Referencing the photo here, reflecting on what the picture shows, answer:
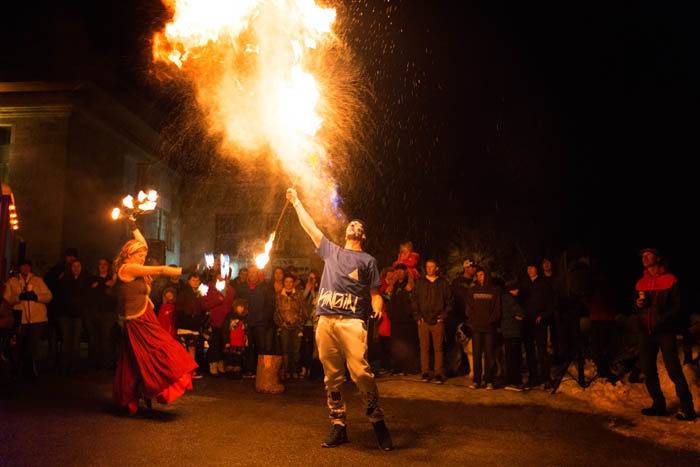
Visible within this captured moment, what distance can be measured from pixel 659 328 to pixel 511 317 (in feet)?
10.2

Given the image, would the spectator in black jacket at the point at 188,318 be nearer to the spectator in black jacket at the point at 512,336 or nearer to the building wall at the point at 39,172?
the spectator in black jacket at the point at 512,336

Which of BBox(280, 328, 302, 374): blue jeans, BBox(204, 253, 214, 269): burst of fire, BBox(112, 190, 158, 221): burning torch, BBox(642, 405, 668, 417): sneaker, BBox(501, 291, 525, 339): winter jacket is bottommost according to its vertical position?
BBox(642, 405, 668, 417): sneaker

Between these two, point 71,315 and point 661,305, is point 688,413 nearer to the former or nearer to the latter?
point 661,305

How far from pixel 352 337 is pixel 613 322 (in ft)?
22.1

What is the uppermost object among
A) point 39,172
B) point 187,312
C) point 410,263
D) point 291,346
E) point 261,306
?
point 39,172

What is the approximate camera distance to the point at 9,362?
10820 mm

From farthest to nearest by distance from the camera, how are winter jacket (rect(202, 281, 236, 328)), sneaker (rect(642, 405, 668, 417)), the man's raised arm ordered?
winter jacket (rect(202, 281, 236, 328)), sneaker (rect(642, 405, 668, 417)), the man's raised arm


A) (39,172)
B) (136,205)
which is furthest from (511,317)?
(39,172)

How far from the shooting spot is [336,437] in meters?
5.86

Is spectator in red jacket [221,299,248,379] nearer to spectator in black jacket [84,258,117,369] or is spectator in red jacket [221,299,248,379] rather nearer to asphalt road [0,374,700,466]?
spectator in black jacket [84,258,117,369]

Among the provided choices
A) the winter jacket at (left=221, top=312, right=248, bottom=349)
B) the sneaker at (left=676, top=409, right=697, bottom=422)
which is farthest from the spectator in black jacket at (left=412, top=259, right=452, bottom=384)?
the sneaker at (left=676, top=409, right=697, bottom=422)

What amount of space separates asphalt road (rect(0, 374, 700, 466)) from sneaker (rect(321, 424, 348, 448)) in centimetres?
9

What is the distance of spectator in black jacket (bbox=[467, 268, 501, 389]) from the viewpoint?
10315 mm

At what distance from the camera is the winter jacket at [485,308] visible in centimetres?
1037
